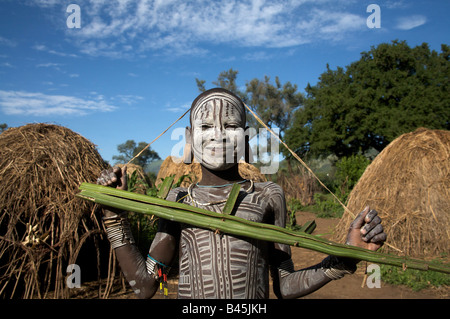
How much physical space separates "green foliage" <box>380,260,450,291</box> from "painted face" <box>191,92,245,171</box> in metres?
5.69

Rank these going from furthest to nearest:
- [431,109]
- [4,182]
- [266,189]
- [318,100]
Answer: [318,100]
[431,109]
[4,182]
[266,189]

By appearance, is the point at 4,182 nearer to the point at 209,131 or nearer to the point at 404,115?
the point at 209,131

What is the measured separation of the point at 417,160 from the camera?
790 cm

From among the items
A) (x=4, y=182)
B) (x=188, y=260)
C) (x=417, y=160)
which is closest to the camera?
(x=188, y=260)

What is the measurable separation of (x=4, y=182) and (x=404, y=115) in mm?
22395

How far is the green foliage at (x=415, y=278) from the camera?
6028 mm

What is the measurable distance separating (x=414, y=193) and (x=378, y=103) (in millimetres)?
18152

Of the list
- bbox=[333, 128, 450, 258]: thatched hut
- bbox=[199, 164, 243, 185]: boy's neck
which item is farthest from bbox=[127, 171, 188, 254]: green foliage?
bbox=[199, 164, 243, 185]: boy's neck

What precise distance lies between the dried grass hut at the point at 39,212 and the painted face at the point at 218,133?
3840 mm

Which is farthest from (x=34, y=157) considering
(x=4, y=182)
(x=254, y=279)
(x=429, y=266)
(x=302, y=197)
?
(x=302, y=197)

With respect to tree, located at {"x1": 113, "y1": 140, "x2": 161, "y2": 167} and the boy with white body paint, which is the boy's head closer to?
the boy with white body paint

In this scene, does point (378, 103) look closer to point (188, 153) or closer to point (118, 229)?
point (188, 153)

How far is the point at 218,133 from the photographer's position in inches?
77.6
